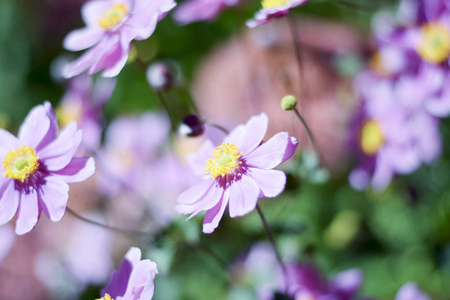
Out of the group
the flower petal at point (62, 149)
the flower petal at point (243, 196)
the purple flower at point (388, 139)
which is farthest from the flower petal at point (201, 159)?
the purple flower at point (388, 139)

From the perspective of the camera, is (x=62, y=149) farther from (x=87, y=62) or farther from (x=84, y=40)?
(x=84, y=40)

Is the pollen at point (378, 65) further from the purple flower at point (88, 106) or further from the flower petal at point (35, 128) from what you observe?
the flower petal at point (35, 128)

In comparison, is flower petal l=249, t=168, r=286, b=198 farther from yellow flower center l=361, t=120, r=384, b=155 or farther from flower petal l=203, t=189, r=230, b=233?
yellow flower center l=361, t=120, r=384, b=155

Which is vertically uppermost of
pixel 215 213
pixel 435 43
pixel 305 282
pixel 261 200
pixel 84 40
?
pixel 84 40

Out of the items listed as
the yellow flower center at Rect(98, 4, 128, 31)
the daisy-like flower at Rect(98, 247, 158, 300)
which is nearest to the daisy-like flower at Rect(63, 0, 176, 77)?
the yellow flower center at Rect(98, 4, 128, 31)

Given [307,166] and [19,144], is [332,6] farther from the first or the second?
[19,144]

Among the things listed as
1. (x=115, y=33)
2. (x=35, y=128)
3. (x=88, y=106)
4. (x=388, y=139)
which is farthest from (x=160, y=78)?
(x=388, y=139)
